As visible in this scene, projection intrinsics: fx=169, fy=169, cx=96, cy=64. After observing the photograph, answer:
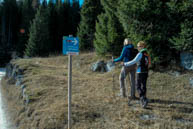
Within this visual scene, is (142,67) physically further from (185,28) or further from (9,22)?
(9,22)

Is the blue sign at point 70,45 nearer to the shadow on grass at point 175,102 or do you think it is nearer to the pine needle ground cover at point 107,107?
the pine needle ground cover at point 107,107

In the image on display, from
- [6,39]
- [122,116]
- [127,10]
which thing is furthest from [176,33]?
[6,39]

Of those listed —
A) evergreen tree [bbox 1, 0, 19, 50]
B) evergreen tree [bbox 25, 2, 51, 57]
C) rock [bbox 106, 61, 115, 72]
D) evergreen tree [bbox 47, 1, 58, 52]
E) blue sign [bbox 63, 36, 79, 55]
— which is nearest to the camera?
blue sign [bbox 63, 36, 79, 55]

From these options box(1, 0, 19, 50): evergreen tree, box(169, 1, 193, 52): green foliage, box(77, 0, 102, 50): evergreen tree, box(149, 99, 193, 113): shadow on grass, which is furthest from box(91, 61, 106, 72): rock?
box(1, 0, 19, 50): evergreen tree

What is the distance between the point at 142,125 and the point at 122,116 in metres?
0.66

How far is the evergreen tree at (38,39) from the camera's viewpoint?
28.5 metres

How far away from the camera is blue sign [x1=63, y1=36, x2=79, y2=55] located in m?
Result: 4.46

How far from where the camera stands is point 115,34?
11.1 meters

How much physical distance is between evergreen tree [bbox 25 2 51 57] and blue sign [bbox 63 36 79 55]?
25.7 m

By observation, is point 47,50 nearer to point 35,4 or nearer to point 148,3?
point 148,3

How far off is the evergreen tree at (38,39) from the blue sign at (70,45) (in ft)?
84.3

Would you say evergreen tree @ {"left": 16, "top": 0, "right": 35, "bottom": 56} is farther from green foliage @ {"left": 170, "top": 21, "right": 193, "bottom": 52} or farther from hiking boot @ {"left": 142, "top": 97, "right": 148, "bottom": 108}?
hiking boot @ {"left": 142, "top": 97, "right": 148, "bottom": 108}

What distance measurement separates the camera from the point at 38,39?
29.2 m

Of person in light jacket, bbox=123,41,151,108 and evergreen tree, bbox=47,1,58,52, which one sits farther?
evergreen tree, bbox=47,1,58,52
